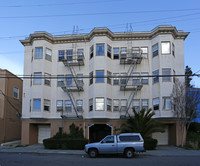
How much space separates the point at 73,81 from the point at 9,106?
1051 centimetres

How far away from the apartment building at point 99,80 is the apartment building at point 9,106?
3734 mm

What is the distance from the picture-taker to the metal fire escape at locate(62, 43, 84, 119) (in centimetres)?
2555

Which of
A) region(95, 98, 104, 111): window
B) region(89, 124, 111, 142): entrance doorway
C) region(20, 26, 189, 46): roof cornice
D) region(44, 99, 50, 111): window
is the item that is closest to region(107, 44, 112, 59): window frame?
region(20, 26, 189, 46): roof cornice

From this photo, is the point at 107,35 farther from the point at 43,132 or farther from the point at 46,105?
the point at 43,132

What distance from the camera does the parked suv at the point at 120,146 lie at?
16016 mm

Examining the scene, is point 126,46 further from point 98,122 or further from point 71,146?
point 71,146

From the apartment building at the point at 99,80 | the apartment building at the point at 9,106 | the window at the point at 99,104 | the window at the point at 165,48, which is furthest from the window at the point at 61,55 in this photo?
the window at the point at 165,48

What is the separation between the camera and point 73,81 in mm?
26297

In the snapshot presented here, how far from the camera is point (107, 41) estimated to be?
2586 cm

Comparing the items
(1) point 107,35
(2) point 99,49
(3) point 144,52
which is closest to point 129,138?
(2) point 99,49

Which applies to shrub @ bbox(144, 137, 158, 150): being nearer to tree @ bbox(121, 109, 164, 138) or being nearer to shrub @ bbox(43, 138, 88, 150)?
tree @ bbox(121, 109, 164, 138)

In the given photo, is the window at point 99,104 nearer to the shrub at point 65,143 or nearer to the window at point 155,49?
the shrub at point 65,143

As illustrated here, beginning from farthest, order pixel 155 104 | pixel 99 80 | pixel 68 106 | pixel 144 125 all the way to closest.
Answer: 1. pixel 68 106
2. pixel 99 80
3. pixel 155 104
4. pixel 144 125

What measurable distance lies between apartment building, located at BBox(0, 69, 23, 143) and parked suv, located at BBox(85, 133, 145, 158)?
14170mm
